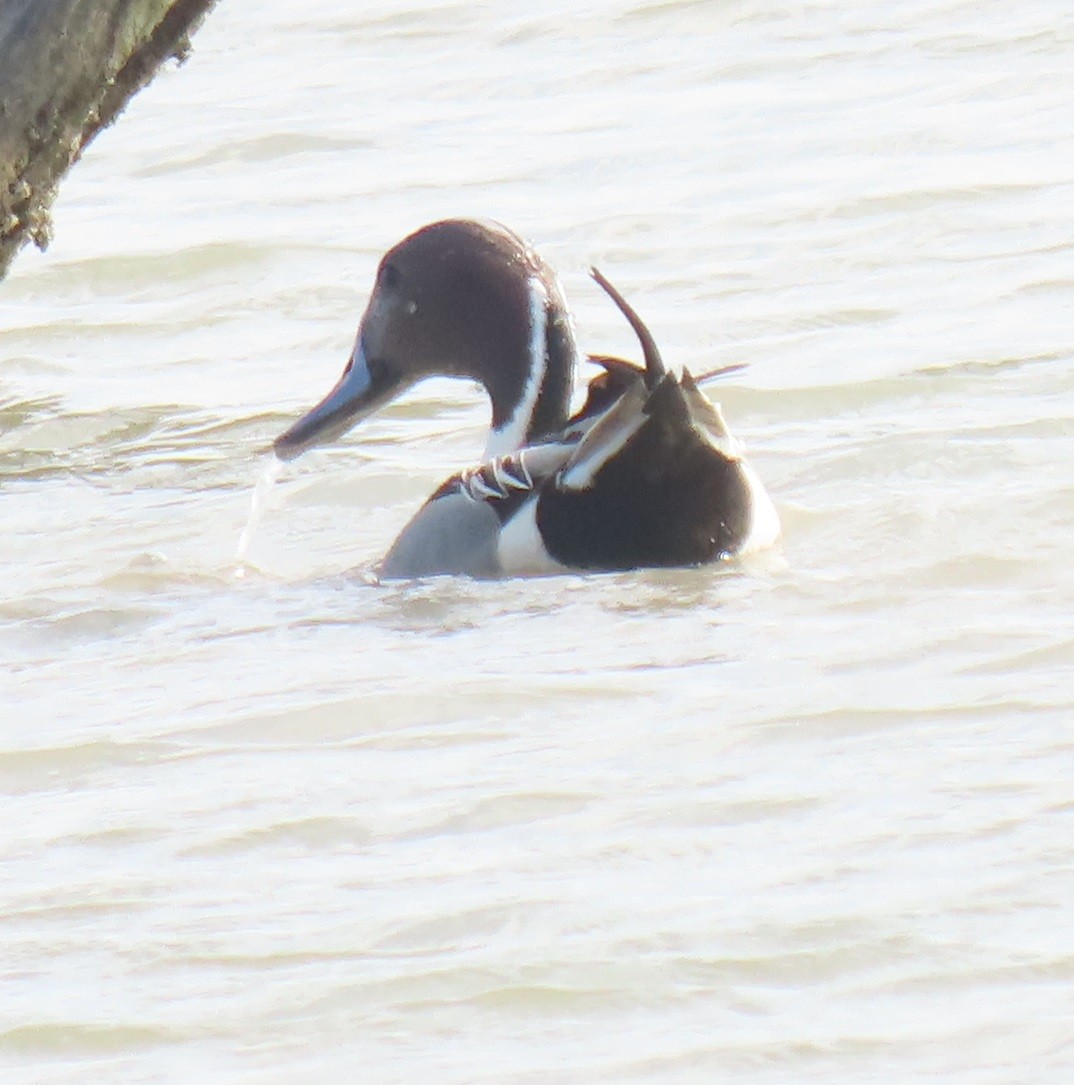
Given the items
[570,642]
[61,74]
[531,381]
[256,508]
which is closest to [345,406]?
[256,508]

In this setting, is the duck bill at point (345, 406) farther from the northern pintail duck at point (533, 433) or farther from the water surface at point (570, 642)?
the water surface at point (570, 642)

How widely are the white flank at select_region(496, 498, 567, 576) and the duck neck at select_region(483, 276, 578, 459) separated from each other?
727 millimetres

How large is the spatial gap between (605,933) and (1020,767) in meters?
0.89

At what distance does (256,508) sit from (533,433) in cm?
82

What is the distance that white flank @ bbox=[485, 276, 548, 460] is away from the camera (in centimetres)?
666

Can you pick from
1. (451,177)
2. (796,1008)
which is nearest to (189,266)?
(451,177)

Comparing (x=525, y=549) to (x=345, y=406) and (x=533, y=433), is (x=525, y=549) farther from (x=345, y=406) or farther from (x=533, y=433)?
(x=345, y=406)

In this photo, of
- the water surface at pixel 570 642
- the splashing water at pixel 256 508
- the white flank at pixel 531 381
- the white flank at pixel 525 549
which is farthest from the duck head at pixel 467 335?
the white flank at pixel 525 549

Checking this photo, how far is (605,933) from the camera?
11.6 ft

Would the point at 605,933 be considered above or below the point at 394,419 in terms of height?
above

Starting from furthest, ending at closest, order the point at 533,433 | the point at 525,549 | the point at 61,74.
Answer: the point at 533,433 < the point at 525,549 < the point at 61,74

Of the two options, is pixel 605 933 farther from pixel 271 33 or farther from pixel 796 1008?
pixel 271 33

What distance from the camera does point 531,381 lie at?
21.9 ft

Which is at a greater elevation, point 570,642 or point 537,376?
point 537,376
